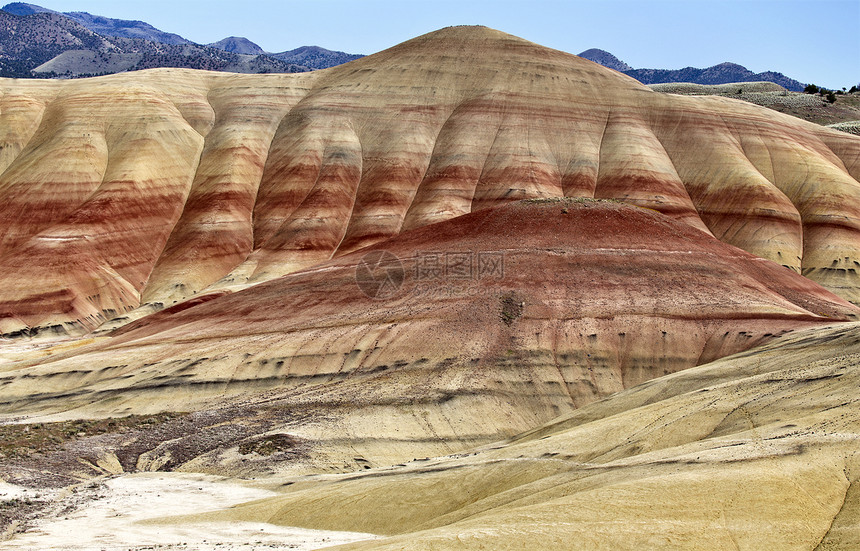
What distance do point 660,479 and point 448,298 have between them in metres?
27.3

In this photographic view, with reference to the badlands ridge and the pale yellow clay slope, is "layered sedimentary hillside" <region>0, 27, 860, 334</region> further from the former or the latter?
the pale yellow clay slope

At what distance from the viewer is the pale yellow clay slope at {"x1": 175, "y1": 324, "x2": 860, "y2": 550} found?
46.1 feet

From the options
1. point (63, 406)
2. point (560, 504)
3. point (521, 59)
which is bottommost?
point (63, 406)

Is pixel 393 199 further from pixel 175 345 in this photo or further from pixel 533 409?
pixel 533 409

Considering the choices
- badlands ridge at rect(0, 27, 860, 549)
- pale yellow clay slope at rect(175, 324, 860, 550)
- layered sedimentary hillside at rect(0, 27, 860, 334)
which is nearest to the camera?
pale yellow clay slope at rect(175, 324, 860, 550)

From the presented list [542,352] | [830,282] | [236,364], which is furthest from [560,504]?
[830,282]

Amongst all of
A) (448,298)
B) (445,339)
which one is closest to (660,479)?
(445,339)

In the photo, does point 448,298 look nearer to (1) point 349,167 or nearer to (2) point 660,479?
(2) point 660,479

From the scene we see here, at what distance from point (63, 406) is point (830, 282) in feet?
206

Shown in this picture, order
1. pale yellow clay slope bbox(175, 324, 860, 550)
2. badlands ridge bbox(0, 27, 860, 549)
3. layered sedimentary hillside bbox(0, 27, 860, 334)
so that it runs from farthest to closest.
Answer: layered sedimentary hillside bbox(0, 27, 860, 334) → badlands ridge bbox(0, 27, 860, 549) → pale yellow clay slope bbox(175, 324, 860, 550)

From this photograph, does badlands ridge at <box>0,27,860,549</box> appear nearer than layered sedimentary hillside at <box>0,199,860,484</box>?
Yes

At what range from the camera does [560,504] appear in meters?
16.0

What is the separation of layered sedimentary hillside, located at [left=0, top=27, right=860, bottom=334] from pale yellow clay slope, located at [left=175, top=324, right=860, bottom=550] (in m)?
45.9

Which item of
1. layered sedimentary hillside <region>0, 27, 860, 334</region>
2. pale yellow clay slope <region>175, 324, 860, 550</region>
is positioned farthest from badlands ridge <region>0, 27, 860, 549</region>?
layered sedimentary hillside <region>0, 27, 860, 334</region>
